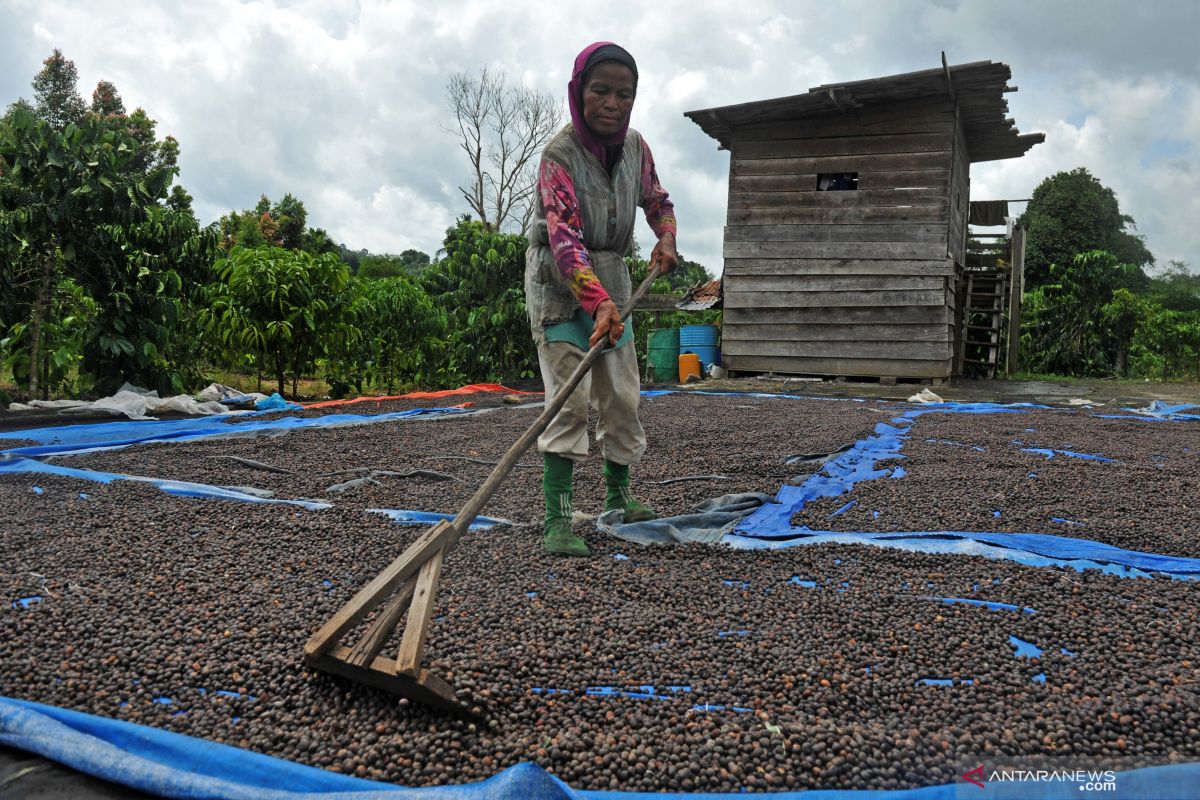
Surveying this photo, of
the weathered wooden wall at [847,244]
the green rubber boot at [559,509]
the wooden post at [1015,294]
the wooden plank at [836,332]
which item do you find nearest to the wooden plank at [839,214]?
the weathered wooden wall at [847,244]

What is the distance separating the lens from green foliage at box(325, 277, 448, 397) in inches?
304

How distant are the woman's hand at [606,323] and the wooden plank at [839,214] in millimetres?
6969

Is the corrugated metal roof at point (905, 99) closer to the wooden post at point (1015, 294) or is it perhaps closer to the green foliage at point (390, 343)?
the wooden post at point (1015, 294)

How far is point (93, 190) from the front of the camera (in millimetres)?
5215

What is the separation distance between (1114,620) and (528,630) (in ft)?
4.01

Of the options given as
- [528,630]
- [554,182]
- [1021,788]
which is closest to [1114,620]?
[1021,788]

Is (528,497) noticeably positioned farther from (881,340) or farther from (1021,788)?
(881,340)

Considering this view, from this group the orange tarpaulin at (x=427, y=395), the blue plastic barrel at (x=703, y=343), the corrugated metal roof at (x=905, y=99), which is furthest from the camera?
→ the blue plastic barrel at (x=703, y=343)

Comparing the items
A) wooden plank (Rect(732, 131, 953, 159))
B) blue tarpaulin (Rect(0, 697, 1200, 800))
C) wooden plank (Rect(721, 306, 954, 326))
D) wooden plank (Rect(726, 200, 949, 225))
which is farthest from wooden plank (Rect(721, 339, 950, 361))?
blue tarpaulin (Rect(0, 697, 1200, 800))

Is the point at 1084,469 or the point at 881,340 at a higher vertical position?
the point at 881,340

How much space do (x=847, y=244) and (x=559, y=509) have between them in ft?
23.0

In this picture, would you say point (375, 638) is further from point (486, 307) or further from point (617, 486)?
point (486, 307)

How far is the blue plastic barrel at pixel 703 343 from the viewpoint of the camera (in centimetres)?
969

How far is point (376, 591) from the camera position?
4.66 ft
